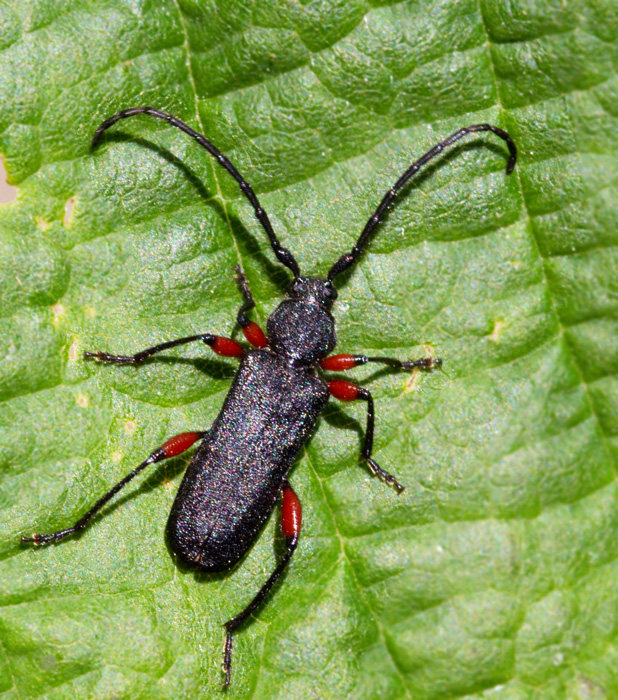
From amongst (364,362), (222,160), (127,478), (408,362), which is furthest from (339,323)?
(127,478)

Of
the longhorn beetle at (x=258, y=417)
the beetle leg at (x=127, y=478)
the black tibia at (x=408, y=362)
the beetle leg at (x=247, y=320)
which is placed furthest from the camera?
the black tibia at (x=408, y=362)

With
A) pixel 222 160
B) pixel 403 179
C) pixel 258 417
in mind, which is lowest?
pixel 258 417

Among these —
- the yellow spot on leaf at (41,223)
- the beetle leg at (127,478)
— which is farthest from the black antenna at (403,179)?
the yellow spot on leaf at (41,223)

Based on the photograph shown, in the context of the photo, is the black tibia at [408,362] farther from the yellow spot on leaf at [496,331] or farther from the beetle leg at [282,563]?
the beetle leg at [282,563]

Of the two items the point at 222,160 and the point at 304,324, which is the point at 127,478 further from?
the point at 222,160

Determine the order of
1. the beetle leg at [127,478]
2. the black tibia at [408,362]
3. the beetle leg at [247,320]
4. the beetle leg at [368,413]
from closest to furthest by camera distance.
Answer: the beetle leg at [127,478], the beetle leg at [247,320], the beetle leg at [368,413], the black tibia at [408,362]

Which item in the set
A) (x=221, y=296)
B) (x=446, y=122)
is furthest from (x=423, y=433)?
(x=446, y=122)
